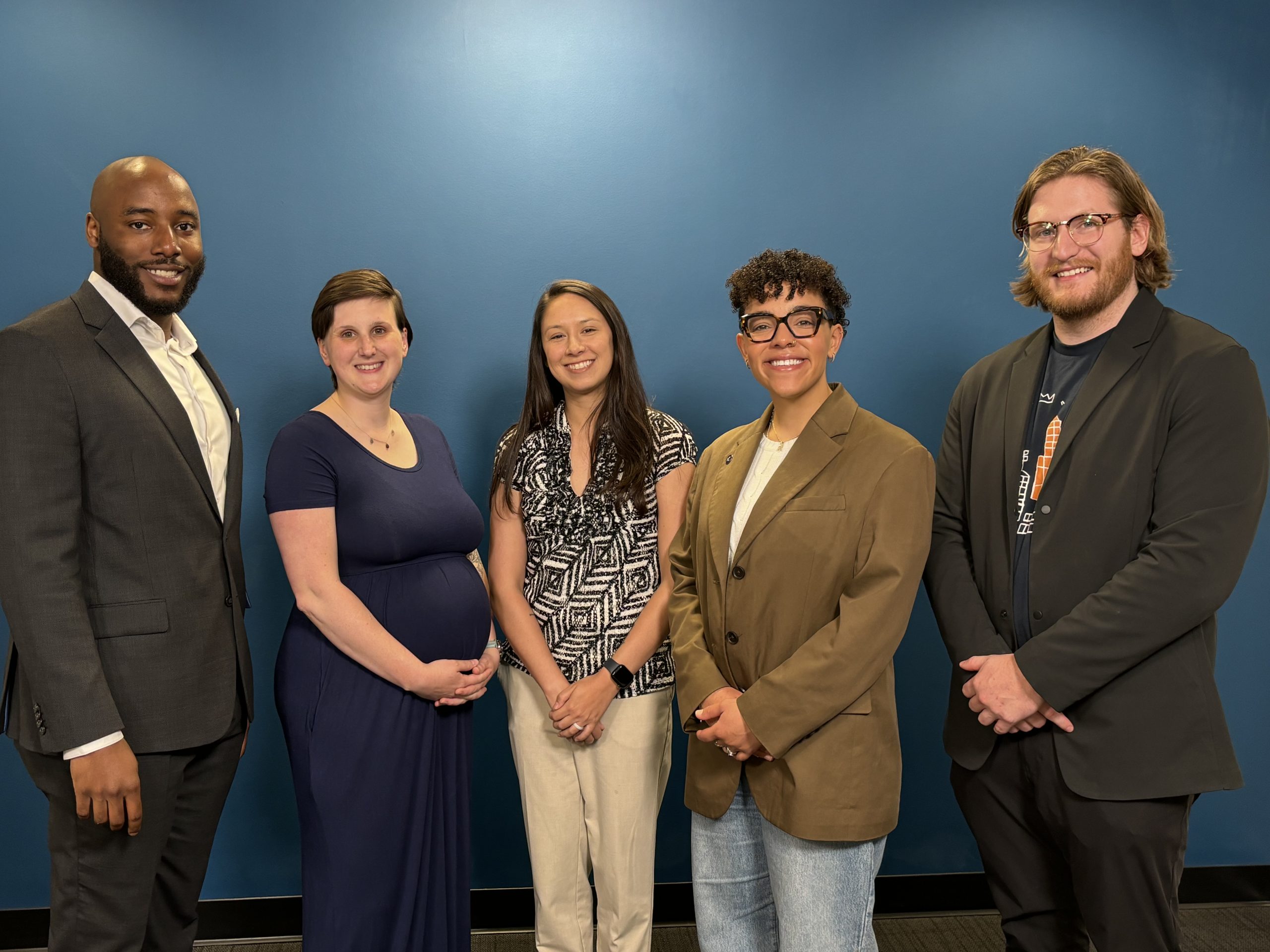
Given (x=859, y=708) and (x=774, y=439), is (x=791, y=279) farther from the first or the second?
(x=859, y=708)

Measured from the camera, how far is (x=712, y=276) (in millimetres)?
3041

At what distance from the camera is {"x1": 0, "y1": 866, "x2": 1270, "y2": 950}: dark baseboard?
2980mm

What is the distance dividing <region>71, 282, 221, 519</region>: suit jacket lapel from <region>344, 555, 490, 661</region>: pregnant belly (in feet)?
1.41

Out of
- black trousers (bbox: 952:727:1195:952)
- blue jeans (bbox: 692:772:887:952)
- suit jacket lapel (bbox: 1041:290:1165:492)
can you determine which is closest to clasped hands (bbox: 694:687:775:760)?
blue jeans (bbox: 692:772:887:952)

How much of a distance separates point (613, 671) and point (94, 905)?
3.90ft

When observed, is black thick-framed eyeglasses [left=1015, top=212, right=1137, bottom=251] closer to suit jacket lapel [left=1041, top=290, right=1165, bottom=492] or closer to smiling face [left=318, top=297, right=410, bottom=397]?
suit jacket lapel [left=1041, top=290, right=1165, bottom=492]

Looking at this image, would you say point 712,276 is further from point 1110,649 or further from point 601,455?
point 1110,649

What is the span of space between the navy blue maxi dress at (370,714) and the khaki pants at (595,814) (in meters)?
0.22

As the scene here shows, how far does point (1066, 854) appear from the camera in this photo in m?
1.94

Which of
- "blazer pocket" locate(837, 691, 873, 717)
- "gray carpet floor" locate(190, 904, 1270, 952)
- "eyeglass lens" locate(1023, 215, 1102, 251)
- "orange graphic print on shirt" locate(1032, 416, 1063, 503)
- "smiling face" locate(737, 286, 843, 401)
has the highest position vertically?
"eyeglass lens" locate(1023, 215, 1102, 251)

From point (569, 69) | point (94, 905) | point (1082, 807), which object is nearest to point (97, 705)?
point (94, 905)

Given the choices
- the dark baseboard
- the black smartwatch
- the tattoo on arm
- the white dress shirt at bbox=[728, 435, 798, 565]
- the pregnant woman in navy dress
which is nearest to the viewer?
the white dress shirt at bbox=[728, 435, 798, 565]

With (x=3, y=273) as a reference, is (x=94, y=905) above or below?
below

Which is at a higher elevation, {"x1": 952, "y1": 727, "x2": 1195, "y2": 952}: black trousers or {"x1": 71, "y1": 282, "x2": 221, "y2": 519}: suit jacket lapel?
{"x1": 71, "y1": 282, "x2": 221, "y2": 519}: suit jacket lapel
